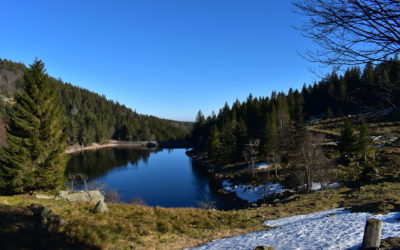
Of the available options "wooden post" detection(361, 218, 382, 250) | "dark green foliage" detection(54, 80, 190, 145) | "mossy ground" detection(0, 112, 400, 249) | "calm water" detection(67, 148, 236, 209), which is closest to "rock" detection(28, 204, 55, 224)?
"mossy ground" detection(0, 112, 400, 249)

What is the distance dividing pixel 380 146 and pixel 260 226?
3751 centimetres

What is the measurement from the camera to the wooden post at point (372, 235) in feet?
16.0

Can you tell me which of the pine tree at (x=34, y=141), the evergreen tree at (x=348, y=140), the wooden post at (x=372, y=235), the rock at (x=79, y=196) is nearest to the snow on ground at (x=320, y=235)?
the wooden post at (x=372, y=235)

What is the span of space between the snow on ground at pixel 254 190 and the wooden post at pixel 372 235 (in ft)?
83.3

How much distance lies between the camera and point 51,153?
17.8 metres

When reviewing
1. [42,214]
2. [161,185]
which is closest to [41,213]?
[42,214]

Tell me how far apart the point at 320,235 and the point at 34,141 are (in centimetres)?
1899

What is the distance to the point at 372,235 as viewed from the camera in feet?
16.4

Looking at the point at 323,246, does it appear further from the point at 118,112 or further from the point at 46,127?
the point at 118,112

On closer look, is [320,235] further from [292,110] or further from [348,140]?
[292,110]

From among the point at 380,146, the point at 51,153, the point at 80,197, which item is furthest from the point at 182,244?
the point at 380,146

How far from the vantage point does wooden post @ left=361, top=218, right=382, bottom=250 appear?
4862mm

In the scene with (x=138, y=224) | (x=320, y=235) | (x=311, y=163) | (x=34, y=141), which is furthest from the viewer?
(x=311, y=163)

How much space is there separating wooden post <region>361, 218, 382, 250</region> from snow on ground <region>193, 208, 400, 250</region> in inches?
41.2
